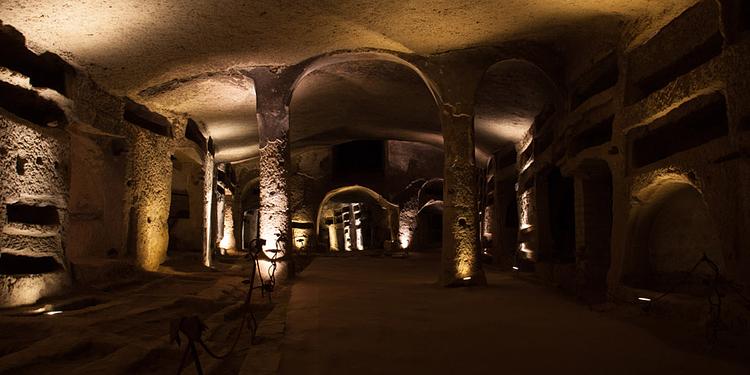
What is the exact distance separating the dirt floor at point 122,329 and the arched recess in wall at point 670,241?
14.8ft

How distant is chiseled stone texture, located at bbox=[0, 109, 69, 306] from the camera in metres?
6.03

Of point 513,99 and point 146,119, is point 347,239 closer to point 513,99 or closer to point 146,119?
point 513,99

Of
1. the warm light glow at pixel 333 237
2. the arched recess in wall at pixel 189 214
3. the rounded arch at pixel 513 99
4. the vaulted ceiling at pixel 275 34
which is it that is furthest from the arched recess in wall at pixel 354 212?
the vaulted ceiling at pixel 275 34

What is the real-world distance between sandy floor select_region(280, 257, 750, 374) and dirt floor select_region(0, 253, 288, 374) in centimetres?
57

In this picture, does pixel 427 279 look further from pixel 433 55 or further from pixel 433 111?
pixel 433 111

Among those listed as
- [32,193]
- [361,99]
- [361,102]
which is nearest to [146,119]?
[32,193]

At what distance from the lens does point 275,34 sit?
728cm

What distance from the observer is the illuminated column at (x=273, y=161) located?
8.42 m

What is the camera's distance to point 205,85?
9.20 metres

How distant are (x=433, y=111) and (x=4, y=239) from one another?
8.79m

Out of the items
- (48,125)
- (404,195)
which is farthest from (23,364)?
(404,195)

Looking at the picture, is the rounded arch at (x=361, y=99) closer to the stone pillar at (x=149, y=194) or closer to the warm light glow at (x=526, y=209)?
the stone pillar at (x=149, y=194)

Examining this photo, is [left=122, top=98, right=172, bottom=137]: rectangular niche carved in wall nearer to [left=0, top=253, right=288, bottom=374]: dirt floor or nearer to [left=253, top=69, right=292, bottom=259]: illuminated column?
[left=253, top=69, right=292, bottom=259]: illuminated column

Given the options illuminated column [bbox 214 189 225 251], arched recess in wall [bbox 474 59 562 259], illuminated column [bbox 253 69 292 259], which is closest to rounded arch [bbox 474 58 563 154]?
arched recess in wall [bbox 474 59 562 259]
